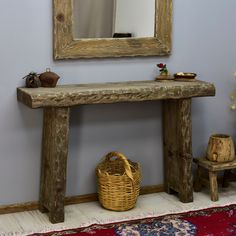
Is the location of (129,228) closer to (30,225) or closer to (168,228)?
(168,228)

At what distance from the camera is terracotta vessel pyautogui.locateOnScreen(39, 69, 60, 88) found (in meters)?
3.56

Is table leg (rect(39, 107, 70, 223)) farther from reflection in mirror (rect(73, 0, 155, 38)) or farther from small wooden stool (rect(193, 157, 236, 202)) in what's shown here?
small wooden stool (rect(193, 157, 236, 202))

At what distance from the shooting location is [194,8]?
406 centimetres

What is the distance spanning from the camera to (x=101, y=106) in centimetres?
390

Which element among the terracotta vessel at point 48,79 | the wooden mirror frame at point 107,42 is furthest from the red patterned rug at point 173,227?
the wooden mirror frame at point 107,42

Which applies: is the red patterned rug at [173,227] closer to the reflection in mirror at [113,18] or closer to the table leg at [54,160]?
the table leg at [54,160]

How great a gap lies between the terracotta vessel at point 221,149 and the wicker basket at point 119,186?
1.89 feet

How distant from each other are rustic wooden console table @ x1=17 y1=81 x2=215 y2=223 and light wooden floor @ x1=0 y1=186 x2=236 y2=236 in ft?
0.24

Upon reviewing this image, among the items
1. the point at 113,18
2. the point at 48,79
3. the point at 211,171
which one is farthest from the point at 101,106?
the point at 211,171

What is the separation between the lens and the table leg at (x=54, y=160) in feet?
11.5

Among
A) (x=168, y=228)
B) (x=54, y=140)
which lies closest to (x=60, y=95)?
(x=54, y=140)

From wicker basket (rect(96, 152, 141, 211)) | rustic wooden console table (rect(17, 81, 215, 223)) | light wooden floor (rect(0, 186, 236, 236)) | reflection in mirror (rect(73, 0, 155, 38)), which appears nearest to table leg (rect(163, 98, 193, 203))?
rustic wooden console table (rect(17, 81, 215, 223))

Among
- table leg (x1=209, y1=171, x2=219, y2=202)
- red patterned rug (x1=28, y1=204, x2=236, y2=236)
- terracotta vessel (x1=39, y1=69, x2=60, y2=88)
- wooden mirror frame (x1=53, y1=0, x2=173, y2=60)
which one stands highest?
wooden mirror frame (x1=53, y1=0, x2=173, y2=60)

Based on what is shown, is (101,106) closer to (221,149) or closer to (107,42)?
(107,42)
